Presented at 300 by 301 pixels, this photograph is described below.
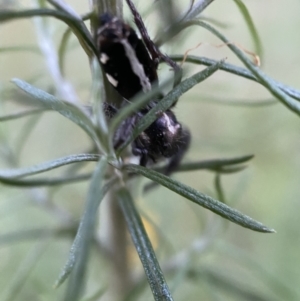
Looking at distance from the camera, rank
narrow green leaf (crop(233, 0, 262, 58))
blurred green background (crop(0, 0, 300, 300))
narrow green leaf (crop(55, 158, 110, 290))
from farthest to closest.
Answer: blurred green background (crop(0, 0, 300, 300)), narrow green leaf (crop(233, 0, 262, 58)), narrow green leaf (crop(55, 158, 110, 290))

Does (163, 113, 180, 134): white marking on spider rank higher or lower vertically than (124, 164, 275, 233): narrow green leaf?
higher

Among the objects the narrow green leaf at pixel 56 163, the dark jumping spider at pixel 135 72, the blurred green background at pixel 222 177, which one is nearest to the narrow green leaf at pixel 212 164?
the dark jumping spider at pixel 135 72

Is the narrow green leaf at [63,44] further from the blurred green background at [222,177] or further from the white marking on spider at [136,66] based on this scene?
the blurred green background at [222,177]

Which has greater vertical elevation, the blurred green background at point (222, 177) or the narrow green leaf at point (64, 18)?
the blurred green background at point (222, 177)

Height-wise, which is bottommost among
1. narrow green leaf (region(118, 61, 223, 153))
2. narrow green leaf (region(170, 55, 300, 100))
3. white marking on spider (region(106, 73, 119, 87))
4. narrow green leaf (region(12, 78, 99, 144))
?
narrow green leaf (region(12, 78, 99, 144))

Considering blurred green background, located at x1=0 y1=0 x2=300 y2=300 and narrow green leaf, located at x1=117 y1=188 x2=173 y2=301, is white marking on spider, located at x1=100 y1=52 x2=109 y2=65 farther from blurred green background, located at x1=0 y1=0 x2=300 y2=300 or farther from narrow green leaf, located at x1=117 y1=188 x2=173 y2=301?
blurred green background, located at x1=0 y1=0 x2=300 y2=300

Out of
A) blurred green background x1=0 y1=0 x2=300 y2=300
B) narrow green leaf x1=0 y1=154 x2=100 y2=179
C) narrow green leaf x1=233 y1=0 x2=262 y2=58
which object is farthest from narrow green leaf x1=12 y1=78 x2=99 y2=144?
blurred green background x1=0 y1=0 x2=300 y2=300

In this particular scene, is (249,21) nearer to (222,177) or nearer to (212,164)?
(212,164)

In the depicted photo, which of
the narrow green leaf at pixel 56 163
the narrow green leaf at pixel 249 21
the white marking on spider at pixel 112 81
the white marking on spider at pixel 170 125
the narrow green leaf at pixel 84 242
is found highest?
the narrow green leaf at pixel 249 21

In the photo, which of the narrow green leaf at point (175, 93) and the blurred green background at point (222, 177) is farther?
the blurred green background at point (222, 177)

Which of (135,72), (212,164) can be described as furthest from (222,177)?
(135,72)

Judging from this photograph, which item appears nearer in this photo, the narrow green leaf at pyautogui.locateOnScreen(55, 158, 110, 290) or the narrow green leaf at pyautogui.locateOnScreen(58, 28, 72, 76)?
the narrow green leaf at pyautogui.locateOnScreen(55, 158, 110, 290)
